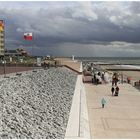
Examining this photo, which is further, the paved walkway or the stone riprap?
the paved walkway

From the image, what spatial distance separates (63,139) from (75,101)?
9607mm

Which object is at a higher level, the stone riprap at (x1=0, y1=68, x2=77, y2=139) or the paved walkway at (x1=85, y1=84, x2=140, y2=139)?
the stone riprap at (x1=0, y1=68, x2=77, y2=139)

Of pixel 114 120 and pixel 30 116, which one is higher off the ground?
pixel 30 116

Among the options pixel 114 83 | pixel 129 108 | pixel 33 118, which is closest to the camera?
pixel 33 118

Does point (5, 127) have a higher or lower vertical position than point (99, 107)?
higher

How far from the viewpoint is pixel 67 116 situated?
16312 mm

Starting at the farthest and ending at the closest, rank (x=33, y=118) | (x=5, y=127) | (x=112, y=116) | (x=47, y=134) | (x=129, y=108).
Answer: (x=129, y=108) → (x=112, y=116) → (x=33, y=118) → (x=47, y=134) → (x=5, y=127)

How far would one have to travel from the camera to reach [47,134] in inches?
473

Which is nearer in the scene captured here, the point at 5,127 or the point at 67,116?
the point at 5,127

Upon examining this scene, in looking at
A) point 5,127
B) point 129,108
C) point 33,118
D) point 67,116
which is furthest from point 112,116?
point 5,127

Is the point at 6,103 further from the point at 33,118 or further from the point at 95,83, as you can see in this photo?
the point at 95,83

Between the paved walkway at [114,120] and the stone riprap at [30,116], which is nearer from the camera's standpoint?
the stone riprap at [30,116]

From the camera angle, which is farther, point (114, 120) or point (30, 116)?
point (114, 120)

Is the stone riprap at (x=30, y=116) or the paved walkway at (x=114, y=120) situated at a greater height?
the stone riprap at (x=30, y=116)
